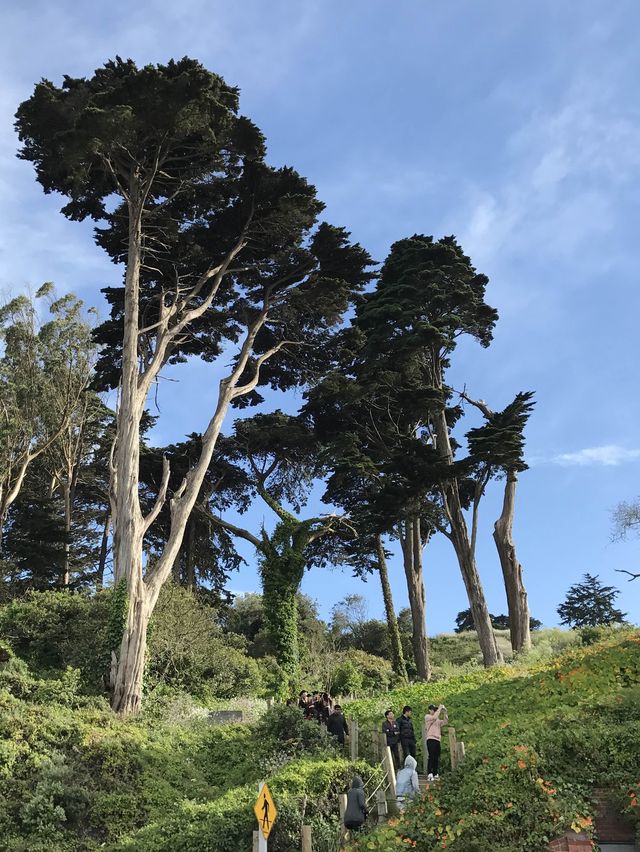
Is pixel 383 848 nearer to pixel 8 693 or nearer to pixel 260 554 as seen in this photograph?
pixel 8 693

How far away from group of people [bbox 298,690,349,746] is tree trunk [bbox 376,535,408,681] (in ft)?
45.2

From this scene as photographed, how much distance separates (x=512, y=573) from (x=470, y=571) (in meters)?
2.26

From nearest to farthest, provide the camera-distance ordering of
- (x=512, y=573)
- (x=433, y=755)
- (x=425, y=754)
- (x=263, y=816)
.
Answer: (x=263, y=816)
(x=433, y=755)
(x=425, y=754)
(x=512, y=573)

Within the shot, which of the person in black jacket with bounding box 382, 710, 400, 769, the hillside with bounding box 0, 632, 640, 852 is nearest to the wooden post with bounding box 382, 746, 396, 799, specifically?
the hillside with bounding box 0, 632, 640, 852

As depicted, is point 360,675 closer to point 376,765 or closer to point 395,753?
point 395,753

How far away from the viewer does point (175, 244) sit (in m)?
23.9

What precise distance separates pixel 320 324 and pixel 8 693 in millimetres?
15687

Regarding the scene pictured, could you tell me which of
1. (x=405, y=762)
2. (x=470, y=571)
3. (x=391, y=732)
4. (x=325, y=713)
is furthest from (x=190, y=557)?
(x=405, y=762)

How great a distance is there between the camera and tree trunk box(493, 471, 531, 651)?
25.3m

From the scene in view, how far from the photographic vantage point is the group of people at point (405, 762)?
9992mm

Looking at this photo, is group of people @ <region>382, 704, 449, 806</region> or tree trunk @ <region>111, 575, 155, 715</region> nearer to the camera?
group of people @ <region>382, 704, 449, 806</region>

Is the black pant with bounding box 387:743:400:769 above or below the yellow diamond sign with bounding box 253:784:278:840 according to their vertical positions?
above

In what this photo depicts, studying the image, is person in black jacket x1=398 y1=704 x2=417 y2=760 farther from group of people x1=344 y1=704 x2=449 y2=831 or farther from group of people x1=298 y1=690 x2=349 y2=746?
group of people x1=298 y1=690 x2=349 y2=746

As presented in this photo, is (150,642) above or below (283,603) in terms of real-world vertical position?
below
